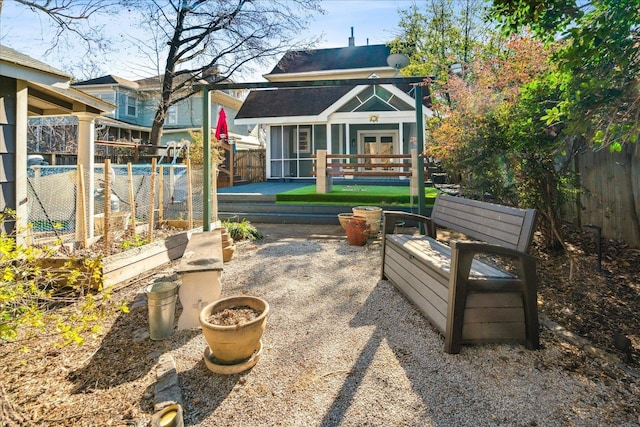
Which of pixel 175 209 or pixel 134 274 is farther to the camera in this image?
pixel 175 209

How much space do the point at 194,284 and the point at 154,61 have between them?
14.9 metres

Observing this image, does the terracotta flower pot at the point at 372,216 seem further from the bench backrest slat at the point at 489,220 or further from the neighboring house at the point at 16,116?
the neighboring house at the point at 16,116

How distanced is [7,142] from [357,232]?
4951 mm

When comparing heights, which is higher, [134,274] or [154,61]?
[154,61]

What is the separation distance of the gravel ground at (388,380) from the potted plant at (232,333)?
111 millimetres

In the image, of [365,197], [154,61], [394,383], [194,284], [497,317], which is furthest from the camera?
[154,61]

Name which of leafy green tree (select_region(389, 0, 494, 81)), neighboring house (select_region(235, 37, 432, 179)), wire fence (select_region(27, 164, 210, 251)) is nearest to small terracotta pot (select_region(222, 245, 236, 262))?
wire fence (select_region(27, 164, 210, 251))

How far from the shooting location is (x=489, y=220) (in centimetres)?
311

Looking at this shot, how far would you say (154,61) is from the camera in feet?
47.5

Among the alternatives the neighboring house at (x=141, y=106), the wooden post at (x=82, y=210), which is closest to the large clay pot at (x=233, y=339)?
the wooden post at (x=82, y=210)

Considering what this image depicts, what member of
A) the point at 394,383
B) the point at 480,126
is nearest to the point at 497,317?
the point at 394,383

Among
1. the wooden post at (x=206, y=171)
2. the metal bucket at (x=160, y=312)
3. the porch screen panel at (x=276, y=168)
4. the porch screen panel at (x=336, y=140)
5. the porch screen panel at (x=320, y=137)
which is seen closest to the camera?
A: the metal bucket at (x=160, y=312)

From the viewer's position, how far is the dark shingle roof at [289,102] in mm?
15258

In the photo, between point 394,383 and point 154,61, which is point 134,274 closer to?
point 394,383
